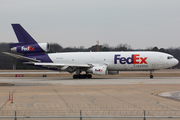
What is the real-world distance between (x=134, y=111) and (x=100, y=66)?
28634 mm

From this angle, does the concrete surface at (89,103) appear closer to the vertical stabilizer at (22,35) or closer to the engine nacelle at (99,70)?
the engine nacelle at (99,70)

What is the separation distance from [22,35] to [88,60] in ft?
43.2

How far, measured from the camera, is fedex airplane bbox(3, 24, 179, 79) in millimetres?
40625

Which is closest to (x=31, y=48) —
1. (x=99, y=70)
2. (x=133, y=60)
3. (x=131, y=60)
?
(x=99, y=70)

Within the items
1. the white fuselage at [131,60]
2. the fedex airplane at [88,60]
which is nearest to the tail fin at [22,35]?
the fedex airplane at [88,60]

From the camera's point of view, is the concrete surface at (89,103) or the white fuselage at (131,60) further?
the white fuselage at (131,60)

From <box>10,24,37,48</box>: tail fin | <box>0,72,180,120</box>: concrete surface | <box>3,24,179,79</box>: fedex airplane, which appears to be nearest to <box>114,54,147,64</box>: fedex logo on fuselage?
<box>3,24,179,79</box>: fedex airplane

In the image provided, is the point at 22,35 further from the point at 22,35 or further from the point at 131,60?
the point at 131,60

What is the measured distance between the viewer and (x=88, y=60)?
139 feet

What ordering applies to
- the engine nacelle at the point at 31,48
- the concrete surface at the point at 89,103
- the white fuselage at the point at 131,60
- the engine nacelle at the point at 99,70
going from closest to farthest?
the concrete surface at the point at 89,103 < the engine nacelle at the point at 99,70 < the white fuselage at the point at 131,60 < the engine nacelle at the point at 31,48

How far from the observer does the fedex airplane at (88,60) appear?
4062cm

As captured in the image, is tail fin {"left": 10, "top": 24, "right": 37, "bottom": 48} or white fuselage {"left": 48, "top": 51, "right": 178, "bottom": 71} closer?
white fuselage {"left": 48, "top": 51, "right": 178, "bottom": 71}

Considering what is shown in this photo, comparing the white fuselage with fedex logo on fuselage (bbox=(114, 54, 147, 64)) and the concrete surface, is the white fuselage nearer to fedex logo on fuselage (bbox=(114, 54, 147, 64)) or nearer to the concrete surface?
fedex logo on fuselage (bbox=(114, 54, 147, 64))

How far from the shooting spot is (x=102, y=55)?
139 ft
